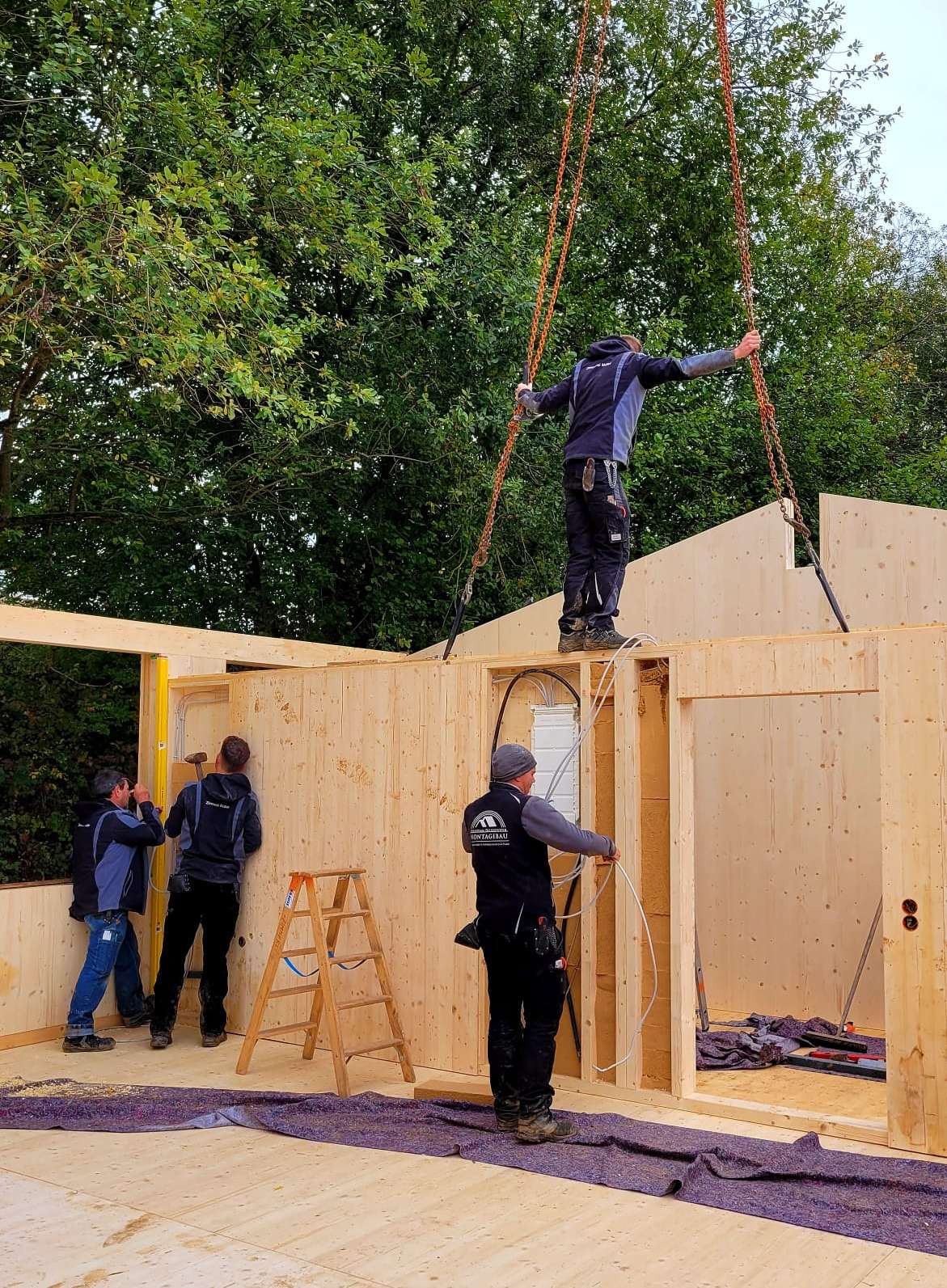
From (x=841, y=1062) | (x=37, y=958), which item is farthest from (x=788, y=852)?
(x=37, y=958)

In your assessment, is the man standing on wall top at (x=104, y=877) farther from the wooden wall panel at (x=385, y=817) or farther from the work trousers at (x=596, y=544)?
the work trousers at (x=596, y=544)

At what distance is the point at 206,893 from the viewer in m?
6.75

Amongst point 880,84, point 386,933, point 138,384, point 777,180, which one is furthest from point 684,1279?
point 880,84

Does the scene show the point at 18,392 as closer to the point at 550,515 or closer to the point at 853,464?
the point at 550,515

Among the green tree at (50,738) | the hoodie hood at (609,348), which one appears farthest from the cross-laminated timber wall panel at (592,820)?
the green tree at (50,738)

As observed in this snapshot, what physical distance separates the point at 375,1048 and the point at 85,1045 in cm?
187

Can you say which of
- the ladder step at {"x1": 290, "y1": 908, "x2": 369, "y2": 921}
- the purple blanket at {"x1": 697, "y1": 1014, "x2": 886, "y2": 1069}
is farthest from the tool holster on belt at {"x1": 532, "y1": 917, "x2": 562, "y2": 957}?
the purple blanket at {"x1": 697, "y1": 1014, "x2": 886, "y2": 1069}

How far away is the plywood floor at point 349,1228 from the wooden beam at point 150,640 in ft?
9.05

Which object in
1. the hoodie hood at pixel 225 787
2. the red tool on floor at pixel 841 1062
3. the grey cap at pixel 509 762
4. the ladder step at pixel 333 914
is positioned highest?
the grey cap at pixel 509 762

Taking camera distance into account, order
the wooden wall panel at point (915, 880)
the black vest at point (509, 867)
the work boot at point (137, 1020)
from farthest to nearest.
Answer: the work boot at point (137, 1020) < the black vest at point (509, 867) < the wooden wall panel at point (915, 880)

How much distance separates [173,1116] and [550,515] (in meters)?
7.55

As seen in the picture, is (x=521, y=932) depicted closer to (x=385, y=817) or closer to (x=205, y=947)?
(x=385, y=817)

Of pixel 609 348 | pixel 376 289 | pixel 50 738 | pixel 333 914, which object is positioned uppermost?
pixel 376 289

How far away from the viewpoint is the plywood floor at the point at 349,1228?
3.59 meters
